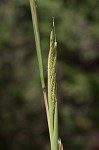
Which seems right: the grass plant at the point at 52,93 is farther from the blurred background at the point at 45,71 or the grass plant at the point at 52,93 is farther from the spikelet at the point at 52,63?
the blurred background at the point at 45,71

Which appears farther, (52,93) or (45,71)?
(45,71)

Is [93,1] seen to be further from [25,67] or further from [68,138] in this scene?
[68,138]

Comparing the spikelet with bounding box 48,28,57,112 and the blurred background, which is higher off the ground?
the spikelet with bounding box 48,28,57,112

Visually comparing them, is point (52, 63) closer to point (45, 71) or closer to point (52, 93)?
point (52, 93)

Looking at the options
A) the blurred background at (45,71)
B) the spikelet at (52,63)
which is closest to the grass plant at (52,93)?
the spikelet at (52,63)

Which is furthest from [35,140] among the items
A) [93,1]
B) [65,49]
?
[93,1]

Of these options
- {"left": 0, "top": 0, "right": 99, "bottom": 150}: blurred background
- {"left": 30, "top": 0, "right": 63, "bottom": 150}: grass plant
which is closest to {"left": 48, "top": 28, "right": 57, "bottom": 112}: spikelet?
{"left": 30, "top": 0, "right": 63, "bottom": 150}: grass plant

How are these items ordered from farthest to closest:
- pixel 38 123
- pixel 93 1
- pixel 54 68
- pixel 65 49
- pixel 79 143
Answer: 1. pixel 38 123
2. pixel 79 143
3. pixel 65 49
4. pixel 93 1
5. pixel 54 68

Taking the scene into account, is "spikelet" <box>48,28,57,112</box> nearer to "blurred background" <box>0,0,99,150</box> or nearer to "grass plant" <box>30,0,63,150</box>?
"grass plant" <box>30,0,63,150</box>

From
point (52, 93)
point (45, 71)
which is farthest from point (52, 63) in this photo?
point (45, 71)
